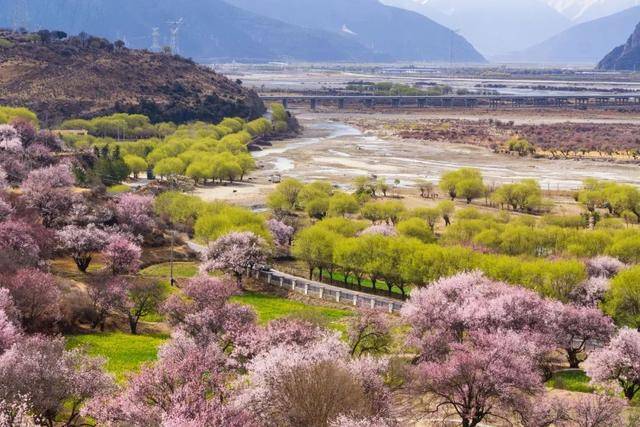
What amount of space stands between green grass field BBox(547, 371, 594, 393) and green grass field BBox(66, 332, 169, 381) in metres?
18.0

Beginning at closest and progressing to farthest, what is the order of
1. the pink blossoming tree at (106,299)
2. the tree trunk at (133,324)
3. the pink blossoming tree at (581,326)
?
the pink blossoming tree at (581,326) < the pink blossoming tree at (106,299) < the tree trunk at (133,324)

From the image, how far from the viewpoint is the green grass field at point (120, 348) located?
33.9 metres

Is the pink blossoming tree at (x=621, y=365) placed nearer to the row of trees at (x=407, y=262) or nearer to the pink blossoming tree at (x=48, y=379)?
the row of trees at (x=407, y=262)

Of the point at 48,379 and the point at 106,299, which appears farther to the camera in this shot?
the point at 106,299

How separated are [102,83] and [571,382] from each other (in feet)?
469

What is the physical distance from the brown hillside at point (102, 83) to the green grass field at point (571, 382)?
11884 centimetres

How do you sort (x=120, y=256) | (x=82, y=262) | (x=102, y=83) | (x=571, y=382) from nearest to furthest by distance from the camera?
1. (x=571, y=382)
2. (x=120, y=256)
3. (x=82, y=262)
4. (x=102, y=83)

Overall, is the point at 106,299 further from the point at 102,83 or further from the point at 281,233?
the point at 102,83

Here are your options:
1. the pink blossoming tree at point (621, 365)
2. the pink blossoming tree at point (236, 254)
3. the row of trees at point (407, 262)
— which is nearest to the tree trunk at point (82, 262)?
the pink blossoming tree at point (236, 254)

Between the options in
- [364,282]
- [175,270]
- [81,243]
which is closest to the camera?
[81,243]

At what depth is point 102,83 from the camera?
162m

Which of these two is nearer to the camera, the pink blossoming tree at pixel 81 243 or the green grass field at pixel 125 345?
the green grass field at pixel 125 345

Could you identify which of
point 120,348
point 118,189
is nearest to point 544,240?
point 120,348

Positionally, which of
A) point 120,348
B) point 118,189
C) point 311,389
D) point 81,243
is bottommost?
point 120,348
